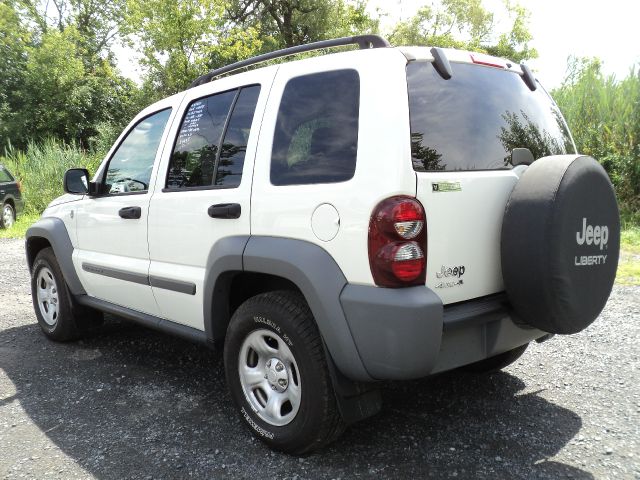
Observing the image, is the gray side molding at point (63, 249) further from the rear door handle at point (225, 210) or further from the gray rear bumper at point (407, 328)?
the gray rear bumper at point (407, 328)

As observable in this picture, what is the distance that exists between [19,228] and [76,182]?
35.8 ft

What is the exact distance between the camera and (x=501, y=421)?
2949mm

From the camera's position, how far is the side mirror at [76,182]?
3.99 metres

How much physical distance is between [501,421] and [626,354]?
1.62m

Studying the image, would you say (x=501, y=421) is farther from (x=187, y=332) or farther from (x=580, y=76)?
(x=580, y=76)

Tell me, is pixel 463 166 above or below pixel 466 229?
above

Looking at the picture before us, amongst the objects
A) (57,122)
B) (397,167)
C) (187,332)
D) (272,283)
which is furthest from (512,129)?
(57,122)

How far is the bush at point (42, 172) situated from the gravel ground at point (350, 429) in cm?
1340

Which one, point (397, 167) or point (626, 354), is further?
point (626, 354)

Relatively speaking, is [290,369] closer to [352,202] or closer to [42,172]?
[352,202]

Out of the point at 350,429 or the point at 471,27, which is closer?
the point at 350,429

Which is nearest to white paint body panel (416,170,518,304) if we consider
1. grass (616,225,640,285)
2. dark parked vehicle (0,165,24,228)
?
grass (616,225,640,285)

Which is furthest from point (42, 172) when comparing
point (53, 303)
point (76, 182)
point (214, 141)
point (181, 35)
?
point (214, 141)

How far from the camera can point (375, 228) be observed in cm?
220
